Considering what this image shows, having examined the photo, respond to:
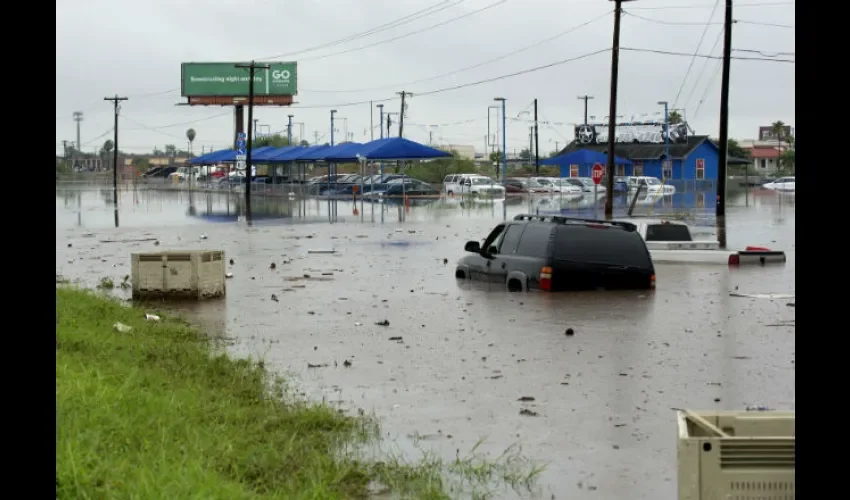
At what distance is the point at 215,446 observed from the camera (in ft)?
25.8

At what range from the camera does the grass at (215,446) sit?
21.1 ft

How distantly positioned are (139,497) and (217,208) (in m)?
57.4

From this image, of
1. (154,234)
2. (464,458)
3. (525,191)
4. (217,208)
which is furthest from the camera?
(525,191)

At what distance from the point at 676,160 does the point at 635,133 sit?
451 inches

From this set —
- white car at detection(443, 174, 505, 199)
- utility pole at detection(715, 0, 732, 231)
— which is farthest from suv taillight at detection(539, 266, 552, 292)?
white car at detection(443, 174, 505, 199)

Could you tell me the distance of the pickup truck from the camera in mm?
27125

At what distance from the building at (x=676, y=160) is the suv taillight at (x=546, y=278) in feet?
265

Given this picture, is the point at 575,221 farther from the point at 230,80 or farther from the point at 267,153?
the point at 230,80

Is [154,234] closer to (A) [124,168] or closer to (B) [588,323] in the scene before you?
(B) [588,323]

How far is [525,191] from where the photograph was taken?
88.1 m

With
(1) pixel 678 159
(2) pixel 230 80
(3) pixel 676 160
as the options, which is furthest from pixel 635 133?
(2) pixel 230 80

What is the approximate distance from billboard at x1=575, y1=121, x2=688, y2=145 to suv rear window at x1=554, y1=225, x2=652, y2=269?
88.0 meters
